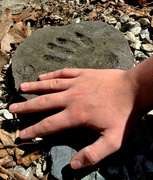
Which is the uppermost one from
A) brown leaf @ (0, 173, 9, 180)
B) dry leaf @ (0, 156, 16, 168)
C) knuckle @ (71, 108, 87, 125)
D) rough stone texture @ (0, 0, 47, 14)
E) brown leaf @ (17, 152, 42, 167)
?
rough stone texture @ (0, 0, 47, 14)

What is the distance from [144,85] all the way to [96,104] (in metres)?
0.33

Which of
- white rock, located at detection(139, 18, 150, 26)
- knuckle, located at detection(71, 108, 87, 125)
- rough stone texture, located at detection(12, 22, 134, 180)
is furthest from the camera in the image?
white rock, located at detection(139, 18, 150, 26)

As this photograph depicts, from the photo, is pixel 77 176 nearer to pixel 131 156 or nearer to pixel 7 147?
pixel 131 156

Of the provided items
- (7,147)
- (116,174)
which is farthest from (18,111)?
(116,174)

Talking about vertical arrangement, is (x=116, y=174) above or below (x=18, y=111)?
below

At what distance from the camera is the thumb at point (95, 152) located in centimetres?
128

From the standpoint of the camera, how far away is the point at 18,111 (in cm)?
158

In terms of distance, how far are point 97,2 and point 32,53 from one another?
1290 millimetres

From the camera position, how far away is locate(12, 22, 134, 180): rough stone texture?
1.74 meters

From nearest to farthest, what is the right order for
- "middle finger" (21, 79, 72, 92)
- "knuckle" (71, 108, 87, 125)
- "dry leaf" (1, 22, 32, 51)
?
1. "knuckle" (71, 108, 87, 125)
2. "middle finger" (21, 79, 72, 92)
3. "dry leaf" (1, 22, 32, 51)

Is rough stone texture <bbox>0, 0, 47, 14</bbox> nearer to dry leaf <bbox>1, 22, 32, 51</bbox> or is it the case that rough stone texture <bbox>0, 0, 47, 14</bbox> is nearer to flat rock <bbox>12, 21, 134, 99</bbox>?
dry leaf <bbox>1, 22, 32, 51</bbox>

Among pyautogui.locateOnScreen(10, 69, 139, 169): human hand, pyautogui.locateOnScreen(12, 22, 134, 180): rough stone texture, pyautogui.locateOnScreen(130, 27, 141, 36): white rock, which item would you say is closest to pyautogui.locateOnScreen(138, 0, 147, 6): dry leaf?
pyautogui.locateOnScreen(130, 27, 141, 36): white rock

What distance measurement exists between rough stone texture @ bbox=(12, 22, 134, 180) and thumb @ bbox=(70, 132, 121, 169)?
259mm

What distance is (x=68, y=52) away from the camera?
1.81 metres
